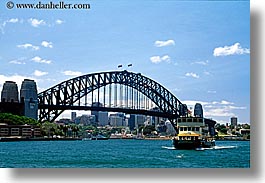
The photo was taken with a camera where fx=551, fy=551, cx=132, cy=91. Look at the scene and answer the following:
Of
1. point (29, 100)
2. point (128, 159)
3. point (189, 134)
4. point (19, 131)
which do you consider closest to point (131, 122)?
point (19, 131)

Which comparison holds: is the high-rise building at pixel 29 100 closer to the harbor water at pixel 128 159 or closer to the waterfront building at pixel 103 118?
the harbor water at pixel 128 159

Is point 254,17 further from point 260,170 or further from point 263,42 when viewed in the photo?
point 260,170

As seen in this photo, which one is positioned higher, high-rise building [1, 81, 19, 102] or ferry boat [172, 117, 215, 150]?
high-rise building [1, 81, 19, 102]

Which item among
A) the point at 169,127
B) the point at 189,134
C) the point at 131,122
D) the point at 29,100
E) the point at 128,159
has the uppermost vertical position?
the point at 29,100

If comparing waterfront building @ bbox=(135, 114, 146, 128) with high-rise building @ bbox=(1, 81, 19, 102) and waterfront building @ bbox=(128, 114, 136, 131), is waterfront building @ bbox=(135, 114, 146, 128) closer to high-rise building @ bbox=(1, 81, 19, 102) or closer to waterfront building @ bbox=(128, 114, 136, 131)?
waterfront building @ bbox=(128, 114, 136, 131)

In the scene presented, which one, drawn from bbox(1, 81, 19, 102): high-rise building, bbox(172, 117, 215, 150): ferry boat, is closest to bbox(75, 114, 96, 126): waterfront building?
bbox(1, 81, 19, 102): high-rise building

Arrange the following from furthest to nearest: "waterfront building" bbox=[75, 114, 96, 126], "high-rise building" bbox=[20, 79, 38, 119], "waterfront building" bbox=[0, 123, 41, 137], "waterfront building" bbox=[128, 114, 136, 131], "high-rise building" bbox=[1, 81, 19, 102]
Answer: "waterfront building" bbox=[128, 114, 136, 131]
"waterfront building" bbox=[0, 123, 41, 137]
"waterfront building" bbox=[75, 114, 96, 126]
"high-rise building" bbox=[20, 79, 38, 119]
"high-rise building" bbox=[1, 81, 19, 102]

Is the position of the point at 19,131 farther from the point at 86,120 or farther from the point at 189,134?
the point at 189,134

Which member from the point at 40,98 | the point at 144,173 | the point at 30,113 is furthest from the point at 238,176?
the point at 30,113

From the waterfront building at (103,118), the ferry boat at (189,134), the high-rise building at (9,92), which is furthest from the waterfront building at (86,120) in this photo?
the ferry boat at (189,134)
